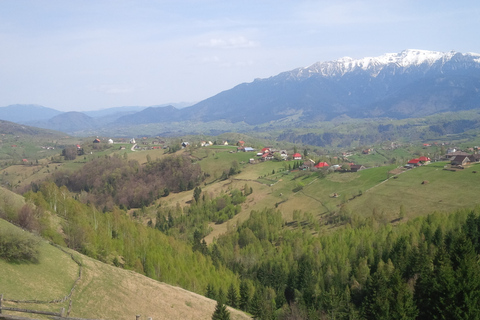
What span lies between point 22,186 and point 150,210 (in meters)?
77.6

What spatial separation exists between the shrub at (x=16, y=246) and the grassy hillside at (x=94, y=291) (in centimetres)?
76

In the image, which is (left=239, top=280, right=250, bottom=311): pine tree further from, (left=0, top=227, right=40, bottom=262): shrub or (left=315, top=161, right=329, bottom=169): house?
(left=315, top=161, right=329, bottom=169): house

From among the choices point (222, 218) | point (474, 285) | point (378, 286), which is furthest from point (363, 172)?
point (474, 285)

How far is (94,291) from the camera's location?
3606 cm

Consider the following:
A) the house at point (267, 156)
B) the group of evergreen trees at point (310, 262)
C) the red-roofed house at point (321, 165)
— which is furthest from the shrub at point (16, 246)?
the house at point (267, 156)

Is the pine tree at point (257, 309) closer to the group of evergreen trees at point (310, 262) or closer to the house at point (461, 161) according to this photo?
the group of evergreen trees at point (310, 262)

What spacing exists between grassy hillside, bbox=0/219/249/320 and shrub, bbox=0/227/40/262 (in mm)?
757

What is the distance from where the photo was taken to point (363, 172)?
125188 mm

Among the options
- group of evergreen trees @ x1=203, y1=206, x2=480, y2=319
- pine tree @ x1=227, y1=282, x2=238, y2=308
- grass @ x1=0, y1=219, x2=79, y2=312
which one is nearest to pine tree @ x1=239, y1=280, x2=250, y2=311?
pine tree @ x1=227, y1=282, x2=238, y2=308

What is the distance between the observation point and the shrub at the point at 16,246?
3356cm

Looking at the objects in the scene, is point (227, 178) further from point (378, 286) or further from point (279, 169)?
point (378, 286)

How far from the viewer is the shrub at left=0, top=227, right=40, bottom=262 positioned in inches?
1321

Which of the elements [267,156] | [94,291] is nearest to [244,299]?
[94,291]

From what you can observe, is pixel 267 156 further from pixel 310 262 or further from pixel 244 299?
pixel 244 299
